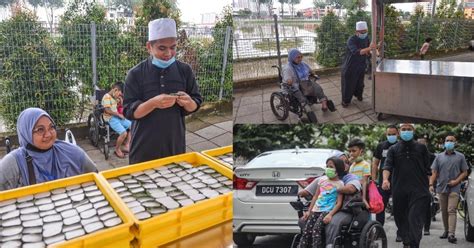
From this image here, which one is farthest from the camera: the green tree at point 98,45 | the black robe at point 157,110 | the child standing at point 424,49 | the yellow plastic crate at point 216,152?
the black robe at point 157,110

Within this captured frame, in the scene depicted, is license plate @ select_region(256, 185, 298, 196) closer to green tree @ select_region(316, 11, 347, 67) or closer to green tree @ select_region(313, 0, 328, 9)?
green tree @ select_region(316, 11, 347, 67)

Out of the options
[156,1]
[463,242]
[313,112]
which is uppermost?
[156,1]

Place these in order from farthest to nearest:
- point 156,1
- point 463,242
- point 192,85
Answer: point 192,85
point 156,1
point 463,242

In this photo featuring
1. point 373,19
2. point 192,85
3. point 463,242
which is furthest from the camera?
point 192,85

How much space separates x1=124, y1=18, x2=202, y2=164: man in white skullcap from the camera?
55.0 inches

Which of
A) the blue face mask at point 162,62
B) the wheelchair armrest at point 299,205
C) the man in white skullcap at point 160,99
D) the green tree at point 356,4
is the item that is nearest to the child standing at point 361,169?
the wheelchair armrest at point 299,205

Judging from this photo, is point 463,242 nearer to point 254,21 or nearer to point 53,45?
point 254,21

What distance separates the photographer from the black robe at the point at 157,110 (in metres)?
1.42

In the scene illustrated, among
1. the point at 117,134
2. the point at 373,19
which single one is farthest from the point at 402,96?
the point at 117,134

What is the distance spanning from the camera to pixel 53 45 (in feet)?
4.24

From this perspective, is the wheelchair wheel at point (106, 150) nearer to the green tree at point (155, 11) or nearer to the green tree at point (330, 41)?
the green tree at point (155, 11)

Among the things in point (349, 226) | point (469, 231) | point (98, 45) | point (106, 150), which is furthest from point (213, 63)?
point (469, 231)

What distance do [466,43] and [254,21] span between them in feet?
1.60

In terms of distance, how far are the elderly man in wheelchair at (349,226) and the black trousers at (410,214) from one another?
7cm
